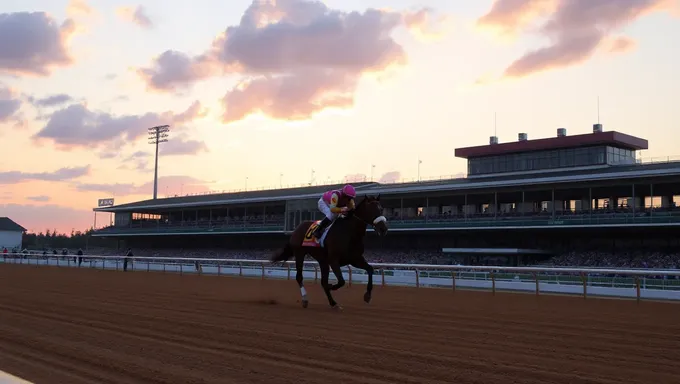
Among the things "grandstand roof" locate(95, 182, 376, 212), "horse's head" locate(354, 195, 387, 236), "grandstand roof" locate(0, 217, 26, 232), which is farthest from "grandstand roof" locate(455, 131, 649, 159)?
"grandstand roof" locate(0, 217, 26, 232)

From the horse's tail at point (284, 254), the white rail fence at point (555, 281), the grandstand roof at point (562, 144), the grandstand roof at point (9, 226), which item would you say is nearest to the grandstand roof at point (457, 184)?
the grandstand roof at point (562, 144)

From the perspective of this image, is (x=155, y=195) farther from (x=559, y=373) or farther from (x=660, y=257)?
(x=559, y=373)

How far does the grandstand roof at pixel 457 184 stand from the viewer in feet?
111

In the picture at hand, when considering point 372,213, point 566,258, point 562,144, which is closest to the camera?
point 372,213

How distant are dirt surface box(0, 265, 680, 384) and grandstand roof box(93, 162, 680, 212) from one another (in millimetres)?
23735

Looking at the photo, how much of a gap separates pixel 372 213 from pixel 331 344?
436 cm

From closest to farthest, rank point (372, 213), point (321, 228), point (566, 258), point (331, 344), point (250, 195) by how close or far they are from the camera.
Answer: point (331, 344)
point (372, 213)
point (321, 228)
point (566, 258)
point (250, 195)

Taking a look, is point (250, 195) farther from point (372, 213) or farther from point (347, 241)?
point (372, 213)

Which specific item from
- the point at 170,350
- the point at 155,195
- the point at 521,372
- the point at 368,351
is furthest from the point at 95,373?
the point at 155,195

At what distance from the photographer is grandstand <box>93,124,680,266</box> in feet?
111

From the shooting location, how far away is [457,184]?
40.5 meters

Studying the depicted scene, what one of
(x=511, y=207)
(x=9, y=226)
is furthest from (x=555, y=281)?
(x=9, y=226)

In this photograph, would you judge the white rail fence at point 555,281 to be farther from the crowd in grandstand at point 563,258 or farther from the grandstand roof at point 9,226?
the grandstand roof at point 9,226

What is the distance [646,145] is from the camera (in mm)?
49969
